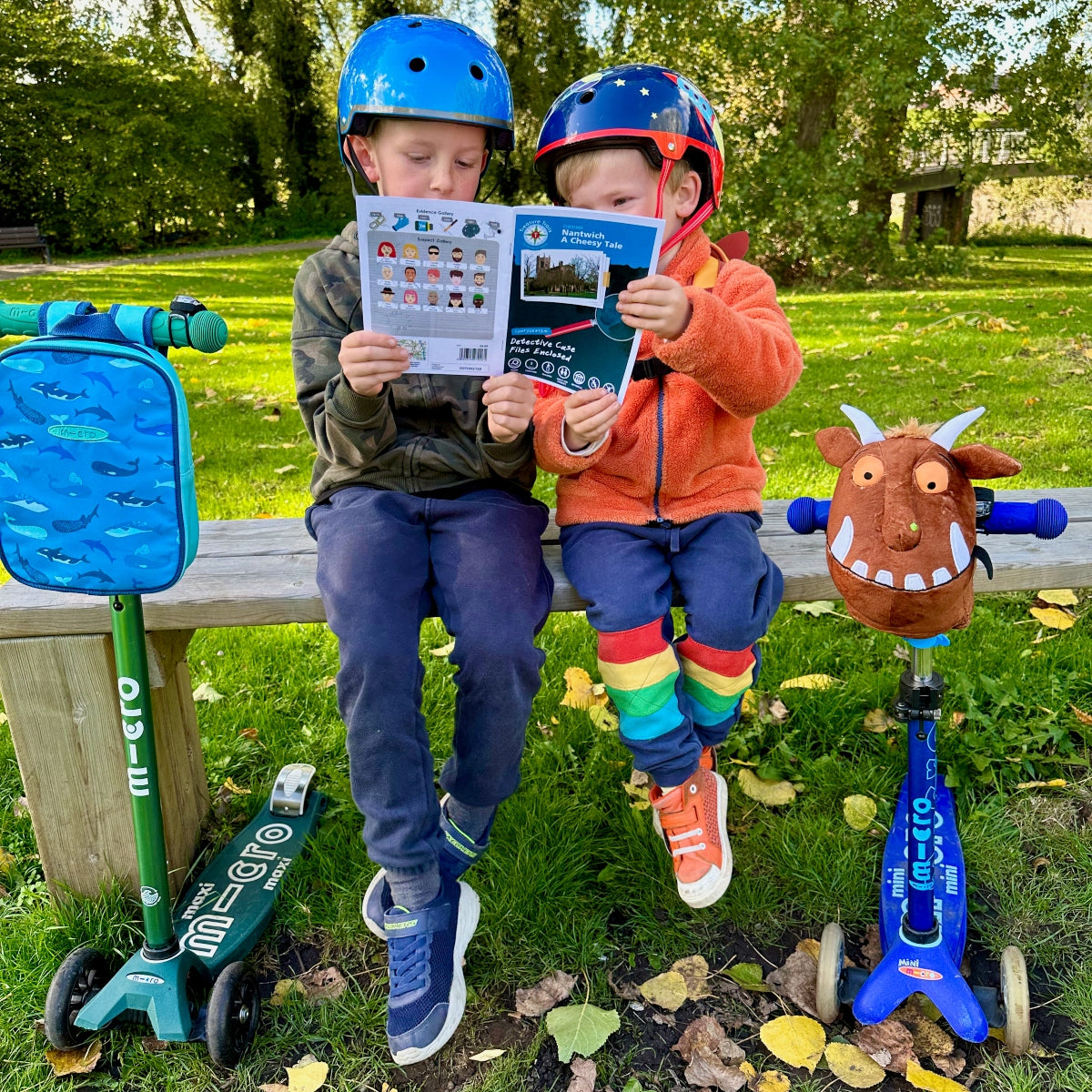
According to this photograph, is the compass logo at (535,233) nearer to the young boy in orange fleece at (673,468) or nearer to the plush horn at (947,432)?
the young boy in orange fleece at (673,468)

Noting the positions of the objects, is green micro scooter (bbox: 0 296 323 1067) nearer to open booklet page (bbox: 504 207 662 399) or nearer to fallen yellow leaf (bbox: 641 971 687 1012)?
open booklet page (bbox: 504 207 662 399)

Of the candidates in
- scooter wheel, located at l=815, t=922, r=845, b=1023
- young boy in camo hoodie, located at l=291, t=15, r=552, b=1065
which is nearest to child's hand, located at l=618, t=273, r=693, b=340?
young boy in camo hoodie, located at l=291, t=15, r=552, b=1065

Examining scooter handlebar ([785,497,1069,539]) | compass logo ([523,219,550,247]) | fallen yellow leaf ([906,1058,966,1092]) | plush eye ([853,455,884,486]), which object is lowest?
fallen yellow leaf ([906,1058,966,1092])

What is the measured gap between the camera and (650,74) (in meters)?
1.97

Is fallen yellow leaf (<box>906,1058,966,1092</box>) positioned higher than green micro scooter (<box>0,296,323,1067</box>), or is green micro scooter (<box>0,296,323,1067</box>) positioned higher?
green micro scooter (<box>0,296,323,1067</box>)

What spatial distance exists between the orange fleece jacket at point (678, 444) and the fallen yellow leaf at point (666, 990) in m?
0.94

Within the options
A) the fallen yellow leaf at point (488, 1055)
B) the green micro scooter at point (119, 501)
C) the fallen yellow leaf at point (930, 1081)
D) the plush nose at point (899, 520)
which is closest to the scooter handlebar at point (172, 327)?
the green micro scooter at point (119, 501)

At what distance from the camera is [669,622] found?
202 cm

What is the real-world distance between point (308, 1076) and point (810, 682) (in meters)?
1.67

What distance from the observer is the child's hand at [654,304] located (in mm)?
1696

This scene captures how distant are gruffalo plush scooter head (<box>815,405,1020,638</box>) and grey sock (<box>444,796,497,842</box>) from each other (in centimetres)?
89

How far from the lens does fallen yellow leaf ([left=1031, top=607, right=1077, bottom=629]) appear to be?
2.99 m

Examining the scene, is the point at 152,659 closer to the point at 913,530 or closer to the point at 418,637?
the point at 418,637

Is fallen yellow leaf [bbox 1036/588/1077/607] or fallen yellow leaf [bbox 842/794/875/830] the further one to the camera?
fallen yellow leaf [bbox 1036/588/1077/607]
